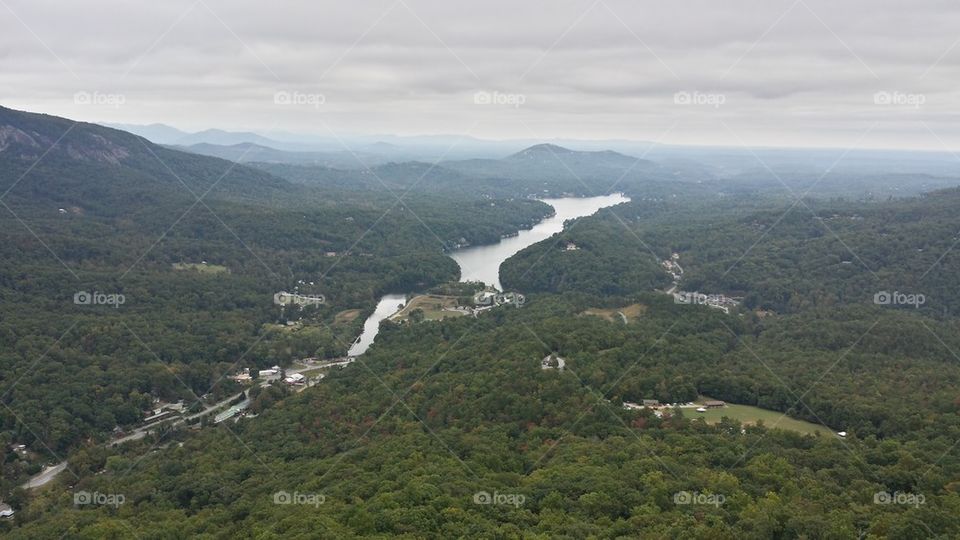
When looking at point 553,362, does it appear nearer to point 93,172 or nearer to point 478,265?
point 478,265

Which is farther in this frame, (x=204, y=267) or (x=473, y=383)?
(x=204, y=267)

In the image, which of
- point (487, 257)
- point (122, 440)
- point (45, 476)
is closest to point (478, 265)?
point (487, 257)
